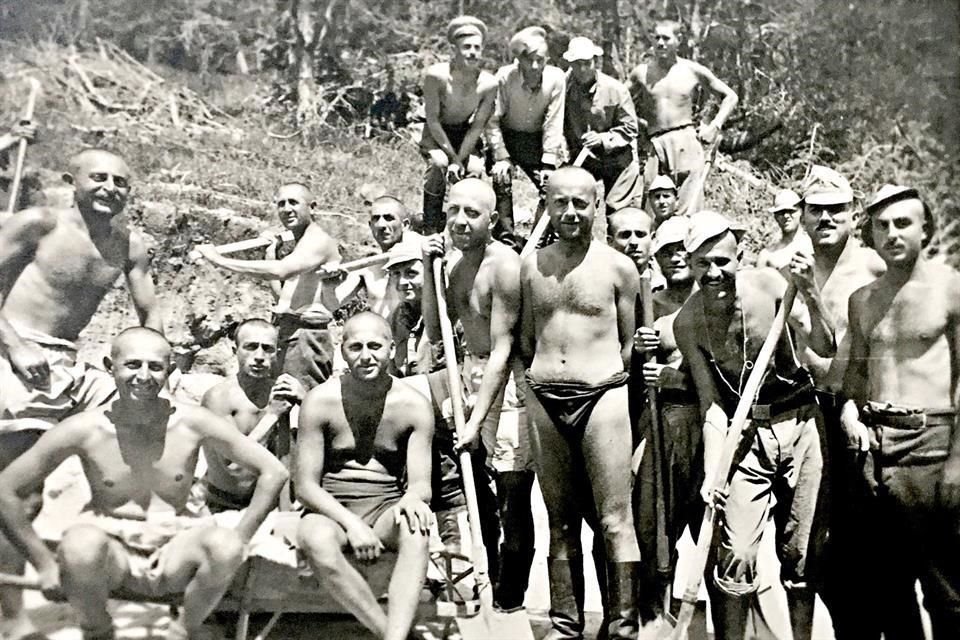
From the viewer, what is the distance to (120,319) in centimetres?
550

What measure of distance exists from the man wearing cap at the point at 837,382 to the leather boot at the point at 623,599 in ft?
2.61

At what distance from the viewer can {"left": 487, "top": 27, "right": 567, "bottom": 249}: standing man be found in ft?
18.7

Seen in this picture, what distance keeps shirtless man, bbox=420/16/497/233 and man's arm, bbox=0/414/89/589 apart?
7.17 ft

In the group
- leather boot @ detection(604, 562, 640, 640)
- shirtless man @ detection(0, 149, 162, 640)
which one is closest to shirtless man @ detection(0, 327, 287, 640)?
shirtless man @ detection(0, 149, 162, 640)

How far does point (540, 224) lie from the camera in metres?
5.44

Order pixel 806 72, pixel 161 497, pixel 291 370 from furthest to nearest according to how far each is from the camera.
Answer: pixel 806 72, pixel 291 370, pixel 161 497

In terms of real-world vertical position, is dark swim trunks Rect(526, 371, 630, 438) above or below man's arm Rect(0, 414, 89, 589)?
above

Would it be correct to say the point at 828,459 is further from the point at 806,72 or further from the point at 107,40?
the point at 107,40

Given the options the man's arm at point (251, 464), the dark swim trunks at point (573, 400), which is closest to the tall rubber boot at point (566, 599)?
Result: the dark swim trunks at point (573, 400)

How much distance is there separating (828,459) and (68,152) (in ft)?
12.0

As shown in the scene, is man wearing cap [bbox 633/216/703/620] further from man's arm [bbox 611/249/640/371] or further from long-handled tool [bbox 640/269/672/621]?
man's arm [bbox 611/249/640/371]

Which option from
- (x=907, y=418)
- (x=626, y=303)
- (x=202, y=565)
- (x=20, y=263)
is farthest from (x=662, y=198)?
(x=20, y=263)

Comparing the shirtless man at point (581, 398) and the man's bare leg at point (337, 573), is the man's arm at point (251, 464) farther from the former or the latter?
the shirtless man at point (581, 398)

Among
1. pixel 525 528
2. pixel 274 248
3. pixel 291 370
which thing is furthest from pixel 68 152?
pixel 525 528
